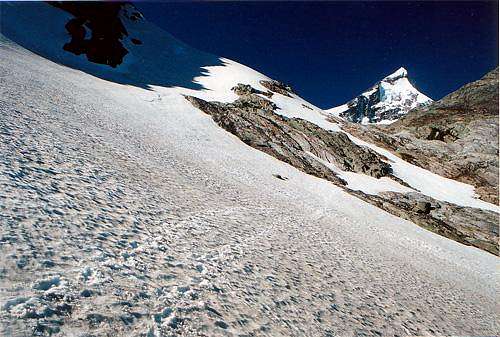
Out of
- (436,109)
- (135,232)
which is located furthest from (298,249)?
(436,109)

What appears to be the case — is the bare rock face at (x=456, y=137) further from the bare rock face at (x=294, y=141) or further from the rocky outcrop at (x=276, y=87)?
the rocky outcrop at (x=276, y=87)

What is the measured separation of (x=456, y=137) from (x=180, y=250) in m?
78.8

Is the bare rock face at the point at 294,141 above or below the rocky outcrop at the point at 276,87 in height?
below

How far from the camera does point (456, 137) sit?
68.2m

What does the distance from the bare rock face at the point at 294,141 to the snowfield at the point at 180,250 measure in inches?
487

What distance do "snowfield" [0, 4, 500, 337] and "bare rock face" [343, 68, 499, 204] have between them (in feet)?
121

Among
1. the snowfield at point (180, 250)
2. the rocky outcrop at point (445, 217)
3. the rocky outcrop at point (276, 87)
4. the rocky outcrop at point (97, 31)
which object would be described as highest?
the rocky outcrop at point (276, 87)

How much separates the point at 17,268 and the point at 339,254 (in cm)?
1099

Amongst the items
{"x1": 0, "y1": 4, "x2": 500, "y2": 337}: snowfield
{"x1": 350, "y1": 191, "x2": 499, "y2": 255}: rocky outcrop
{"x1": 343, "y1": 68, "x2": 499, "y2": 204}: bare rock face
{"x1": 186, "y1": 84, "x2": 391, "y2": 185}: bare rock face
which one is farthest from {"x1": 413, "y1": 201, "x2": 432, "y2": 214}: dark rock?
{"x1": 343, "y1": 68, "x2": 499, "y2": 204}: bare rock face

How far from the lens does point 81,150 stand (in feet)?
41.6

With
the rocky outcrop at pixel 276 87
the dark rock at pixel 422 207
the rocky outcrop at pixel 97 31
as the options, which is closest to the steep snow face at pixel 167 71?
the rocky outcrop at pixel 97 31

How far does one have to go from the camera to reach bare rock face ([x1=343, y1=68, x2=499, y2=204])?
54406 millimetres

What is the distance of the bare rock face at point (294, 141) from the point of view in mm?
35594

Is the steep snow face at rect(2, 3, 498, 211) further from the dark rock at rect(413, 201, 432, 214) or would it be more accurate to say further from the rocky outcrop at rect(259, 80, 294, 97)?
the dark rock at rect(413, 201, 432, 214)
